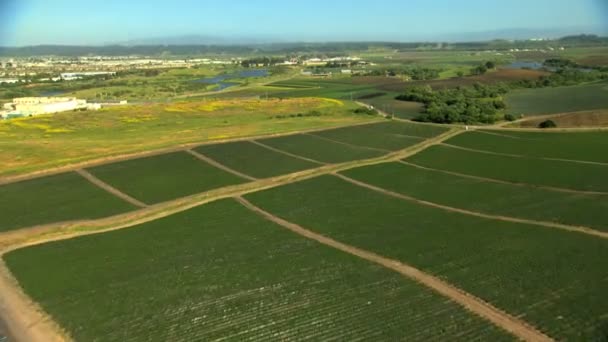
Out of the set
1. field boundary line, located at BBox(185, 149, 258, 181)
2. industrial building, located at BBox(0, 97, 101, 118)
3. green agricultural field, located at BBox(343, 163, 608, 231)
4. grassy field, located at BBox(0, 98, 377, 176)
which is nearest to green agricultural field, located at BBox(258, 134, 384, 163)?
grassy field, located at BBox(0, 98, 377, 176)

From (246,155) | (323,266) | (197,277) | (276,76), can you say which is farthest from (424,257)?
(276,76)

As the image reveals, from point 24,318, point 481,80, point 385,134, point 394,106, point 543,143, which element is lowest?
point 24,318

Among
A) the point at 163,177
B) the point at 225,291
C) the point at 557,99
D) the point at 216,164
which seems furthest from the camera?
the point at 557,99

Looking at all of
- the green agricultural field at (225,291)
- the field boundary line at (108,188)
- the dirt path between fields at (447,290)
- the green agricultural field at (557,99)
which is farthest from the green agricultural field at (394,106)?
the green agricultural field at (225,291)

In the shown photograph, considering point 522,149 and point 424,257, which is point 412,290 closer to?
point 424,257

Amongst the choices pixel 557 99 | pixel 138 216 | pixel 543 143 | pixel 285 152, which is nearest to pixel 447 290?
pixel 138 216

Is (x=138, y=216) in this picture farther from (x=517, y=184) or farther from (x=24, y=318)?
(x=517, y=184)

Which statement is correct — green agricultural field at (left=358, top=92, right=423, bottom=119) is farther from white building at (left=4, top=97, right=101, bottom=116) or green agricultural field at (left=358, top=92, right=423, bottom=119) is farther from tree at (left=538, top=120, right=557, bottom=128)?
white building at (left=4, top=97, right=101, bottom=116)
